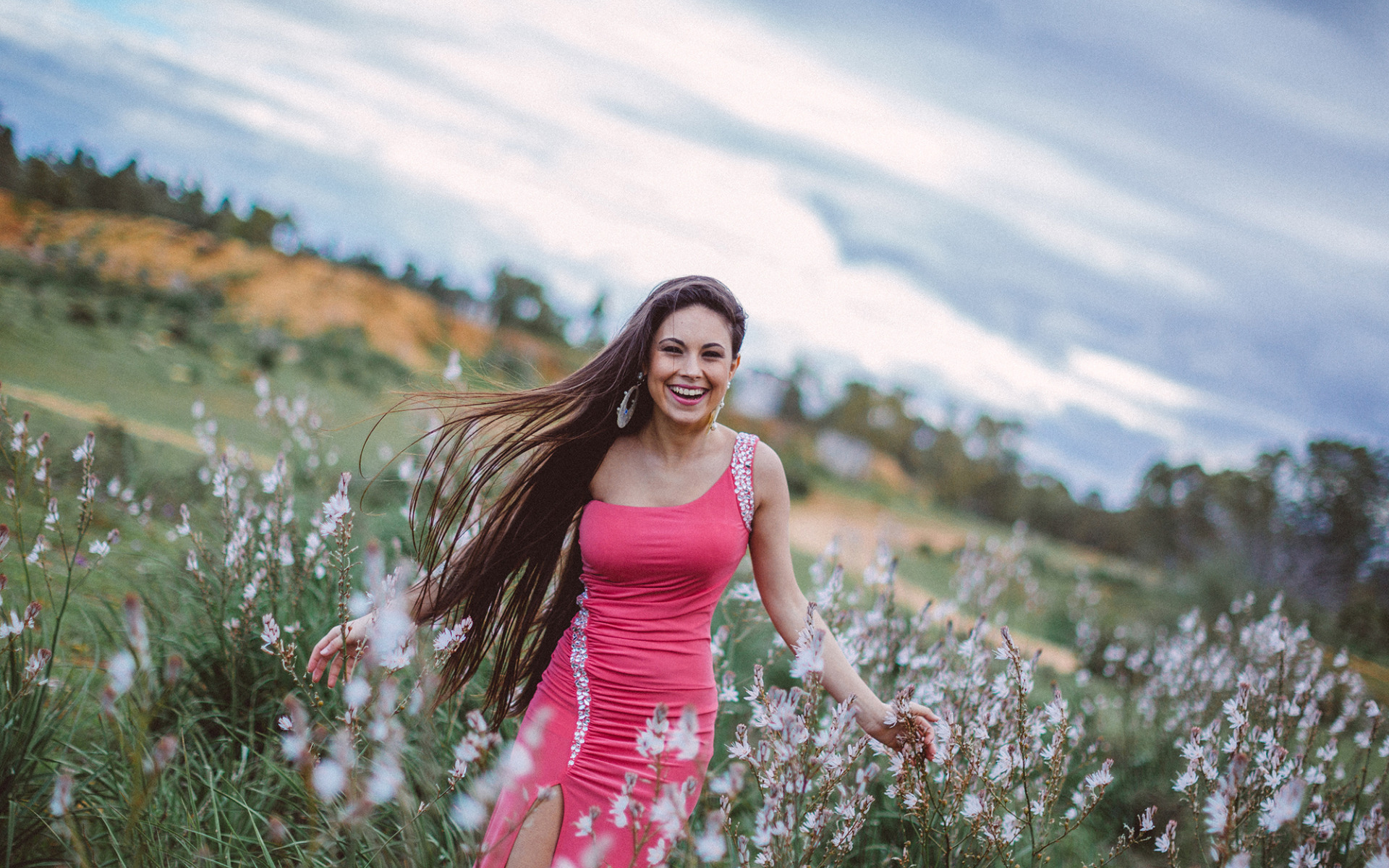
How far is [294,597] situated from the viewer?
144 inches

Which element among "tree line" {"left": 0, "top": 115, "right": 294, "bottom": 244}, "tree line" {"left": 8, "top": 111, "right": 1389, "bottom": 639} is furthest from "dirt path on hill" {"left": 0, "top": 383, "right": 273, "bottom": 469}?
"tree line" {"left": 0, "top": 115, "right": 294, "bottom": 244}

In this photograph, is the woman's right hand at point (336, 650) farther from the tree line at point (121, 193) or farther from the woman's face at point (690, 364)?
the tree line at point (121, 193)

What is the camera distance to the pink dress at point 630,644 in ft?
8.89

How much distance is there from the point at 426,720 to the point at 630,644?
1.46 metres

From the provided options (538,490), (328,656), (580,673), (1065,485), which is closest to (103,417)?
(538,490)

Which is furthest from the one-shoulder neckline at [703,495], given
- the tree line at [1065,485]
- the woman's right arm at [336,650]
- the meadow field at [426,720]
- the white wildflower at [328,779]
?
the tree line at [1065,485]

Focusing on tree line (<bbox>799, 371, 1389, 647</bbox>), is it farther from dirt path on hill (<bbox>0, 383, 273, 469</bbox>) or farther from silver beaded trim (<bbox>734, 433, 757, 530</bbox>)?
dirt path on hill (<bbox>0, 383, 273, 469</bbox>)

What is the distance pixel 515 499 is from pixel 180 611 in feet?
7.60

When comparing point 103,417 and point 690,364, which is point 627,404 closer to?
point 690,364

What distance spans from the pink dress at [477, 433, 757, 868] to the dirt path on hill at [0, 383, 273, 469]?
21.2 feet

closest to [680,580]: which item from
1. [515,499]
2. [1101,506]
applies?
[515,499]

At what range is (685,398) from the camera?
9.78ft

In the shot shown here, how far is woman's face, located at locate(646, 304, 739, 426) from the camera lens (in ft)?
9.68

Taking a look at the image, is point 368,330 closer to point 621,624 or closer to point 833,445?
point 833,445
